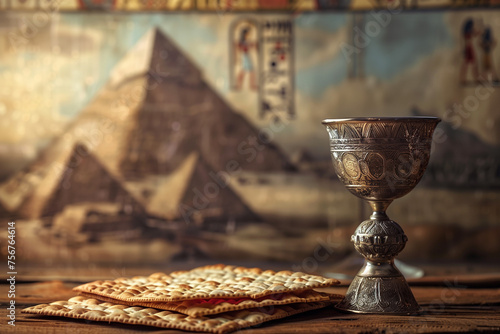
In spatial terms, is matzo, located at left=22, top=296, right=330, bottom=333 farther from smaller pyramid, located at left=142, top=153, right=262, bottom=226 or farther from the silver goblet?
smaller pyramid, located at left=142, top=153, right=262, bottom=226

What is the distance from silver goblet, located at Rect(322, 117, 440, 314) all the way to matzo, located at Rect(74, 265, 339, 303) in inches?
5.5

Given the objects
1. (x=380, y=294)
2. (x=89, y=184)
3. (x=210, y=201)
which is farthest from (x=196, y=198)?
(x=380, y=294)

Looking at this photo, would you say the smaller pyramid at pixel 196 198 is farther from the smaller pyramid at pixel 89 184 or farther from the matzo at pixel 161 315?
the matzo at pixel 161 315

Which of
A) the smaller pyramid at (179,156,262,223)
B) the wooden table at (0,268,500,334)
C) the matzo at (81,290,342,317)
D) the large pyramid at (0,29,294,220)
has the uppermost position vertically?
the large pyramid at (0,29,294,220)

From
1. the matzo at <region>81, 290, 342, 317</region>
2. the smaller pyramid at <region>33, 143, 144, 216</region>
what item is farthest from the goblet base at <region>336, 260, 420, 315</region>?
the smaller pyramid at <region>33, 143, 144, 216</region>

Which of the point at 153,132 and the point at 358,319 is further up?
the point at 153,132

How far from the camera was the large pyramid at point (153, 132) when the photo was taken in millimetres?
5027

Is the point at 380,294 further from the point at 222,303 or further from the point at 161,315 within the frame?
the point at 161,315

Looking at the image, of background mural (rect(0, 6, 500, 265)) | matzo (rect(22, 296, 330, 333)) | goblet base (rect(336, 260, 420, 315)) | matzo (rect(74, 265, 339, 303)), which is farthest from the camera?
background mural (rect(0, 6, 500, 265))

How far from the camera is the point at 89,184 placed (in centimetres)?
506

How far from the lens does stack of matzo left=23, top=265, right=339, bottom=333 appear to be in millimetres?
2004

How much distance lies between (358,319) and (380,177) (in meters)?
0.47

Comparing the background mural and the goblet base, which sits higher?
the background mural

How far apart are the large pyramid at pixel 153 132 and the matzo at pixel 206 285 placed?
2.45m
